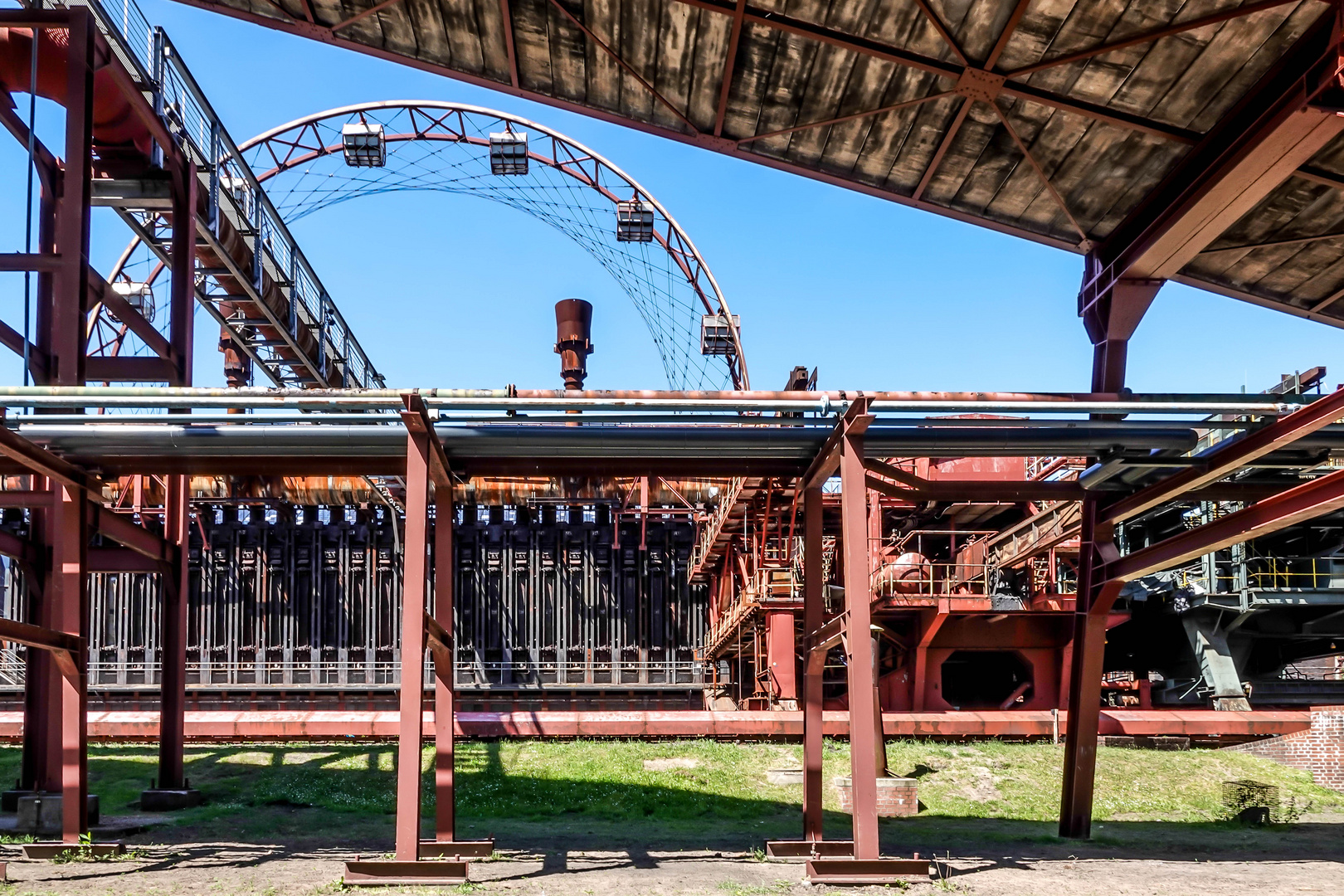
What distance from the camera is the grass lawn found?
15.2 m

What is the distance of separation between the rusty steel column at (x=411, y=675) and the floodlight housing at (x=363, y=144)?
23.2m

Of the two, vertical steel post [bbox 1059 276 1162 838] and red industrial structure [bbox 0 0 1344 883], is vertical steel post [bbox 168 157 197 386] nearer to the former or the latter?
red industrial structure [bbox 0 0 1344 883]

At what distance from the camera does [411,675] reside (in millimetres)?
11164

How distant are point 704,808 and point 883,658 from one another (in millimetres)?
10186

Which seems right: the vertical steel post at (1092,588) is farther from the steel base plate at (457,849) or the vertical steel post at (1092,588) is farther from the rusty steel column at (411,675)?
the rusty steel column at (411,675)

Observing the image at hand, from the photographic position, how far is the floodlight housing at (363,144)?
32.5 m

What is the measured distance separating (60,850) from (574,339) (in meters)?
26.1

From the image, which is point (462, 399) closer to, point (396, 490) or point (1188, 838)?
point (1188, 838)

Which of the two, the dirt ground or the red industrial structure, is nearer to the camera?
the dirt ground

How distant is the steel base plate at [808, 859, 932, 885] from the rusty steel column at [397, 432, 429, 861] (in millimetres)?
3742

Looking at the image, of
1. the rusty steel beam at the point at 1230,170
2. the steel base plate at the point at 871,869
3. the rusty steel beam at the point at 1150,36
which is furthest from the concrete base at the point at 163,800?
the rusty steel beam at the point at 1150,36

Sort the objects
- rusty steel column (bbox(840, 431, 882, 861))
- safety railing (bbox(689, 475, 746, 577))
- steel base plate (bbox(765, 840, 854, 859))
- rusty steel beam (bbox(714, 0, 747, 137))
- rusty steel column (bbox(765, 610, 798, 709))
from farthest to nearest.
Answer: safety railing (bbox(689, 475, 746, 577)) < rusty steel column (bbox(765, 610, 798, 709)) < steel base plate (bbox(765, 840, 854, 859)) < rusty steel beam (bbox(714, 0, 747, 137)) < rusty steel column (bbox(840, 431, 882, 861))

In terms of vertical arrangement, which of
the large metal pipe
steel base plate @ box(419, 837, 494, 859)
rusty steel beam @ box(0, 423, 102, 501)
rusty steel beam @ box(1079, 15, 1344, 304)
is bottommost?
steel base plate @ box(419, 837, 494, 859)

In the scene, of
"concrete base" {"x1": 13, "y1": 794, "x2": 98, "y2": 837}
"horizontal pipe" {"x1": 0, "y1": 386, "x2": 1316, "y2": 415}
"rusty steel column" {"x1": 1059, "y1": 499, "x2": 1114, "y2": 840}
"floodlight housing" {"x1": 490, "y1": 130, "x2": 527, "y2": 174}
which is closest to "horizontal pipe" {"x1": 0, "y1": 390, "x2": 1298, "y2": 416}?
"horizontal pipe" {"x1": 0, "y1": 386, "x2": 1316, "y2": 415}
